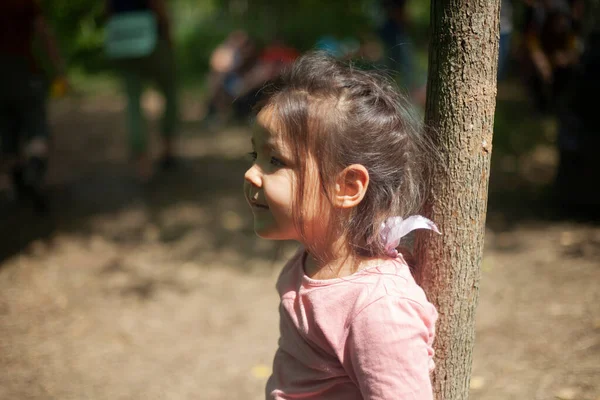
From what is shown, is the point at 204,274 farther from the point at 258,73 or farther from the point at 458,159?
the point at 258,73

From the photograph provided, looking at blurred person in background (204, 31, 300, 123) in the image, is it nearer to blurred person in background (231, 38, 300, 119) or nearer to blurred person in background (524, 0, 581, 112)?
blurred person in background (231, 38, 300, 119)

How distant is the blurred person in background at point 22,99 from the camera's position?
504 centimetres

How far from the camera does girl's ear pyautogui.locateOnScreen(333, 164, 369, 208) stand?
1.59m

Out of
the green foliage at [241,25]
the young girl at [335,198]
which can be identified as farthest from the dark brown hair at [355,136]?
the green foliage at [241,25]

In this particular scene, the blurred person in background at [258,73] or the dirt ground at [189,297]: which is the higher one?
the blurred person in background at [258,73]

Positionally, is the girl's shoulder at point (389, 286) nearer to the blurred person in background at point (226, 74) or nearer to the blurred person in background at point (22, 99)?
the blurred person in background at point (22, 99)

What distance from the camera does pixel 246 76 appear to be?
9453 mm

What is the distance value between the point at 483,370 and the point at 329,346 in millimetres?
1967

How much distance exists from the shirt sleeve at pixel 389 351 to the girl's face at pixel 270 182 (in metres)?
0.34

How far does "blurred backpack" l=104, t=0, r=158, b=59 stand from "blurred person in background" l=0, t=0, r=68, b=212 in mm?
678

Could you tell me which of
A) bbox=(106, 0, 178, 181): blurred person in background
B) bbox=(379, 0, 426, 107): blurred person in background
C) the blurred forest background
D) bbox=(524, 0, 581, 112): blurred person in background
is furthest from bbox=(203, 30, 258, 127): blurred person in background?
bbox=(524, 0, 581, 112): blurred person in background

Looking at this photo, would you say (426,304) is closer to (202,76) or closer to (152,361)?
(152,361)

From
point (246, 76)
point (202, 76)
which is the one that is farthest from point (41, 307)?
point (202, 76)

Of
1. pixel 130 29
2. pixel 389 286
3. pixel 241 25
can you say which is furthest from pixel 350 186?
pixel 241 25
